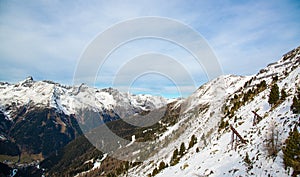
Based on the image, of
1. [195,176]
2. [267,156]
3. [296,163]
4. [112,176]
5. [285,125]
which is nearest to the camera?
[296,163]

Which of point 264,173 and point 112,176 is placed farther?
point 112,176

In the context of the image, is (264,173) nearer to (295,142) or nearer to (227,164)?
(295,142)

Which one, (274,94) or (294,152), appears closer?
(294,152)

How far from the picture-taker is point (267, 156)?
72.0 ft

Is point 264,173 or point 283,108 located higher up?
point 283,108

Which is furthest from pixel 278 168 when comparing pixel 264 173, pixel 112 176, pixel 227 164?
pixel 112 176

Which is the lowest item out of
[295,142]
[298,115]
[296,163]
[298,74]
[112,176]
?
[112,176]

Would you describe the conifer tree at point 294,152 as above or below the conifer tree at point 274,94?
below

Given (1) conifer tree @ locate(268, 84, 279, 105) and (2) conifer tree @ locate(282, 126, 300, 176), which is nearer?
(2) conifer tree @ locate(282, 126, 300, 176)

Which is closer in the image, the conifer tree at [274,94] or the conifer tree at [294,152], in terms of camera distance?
the conifer tree at [294,152]

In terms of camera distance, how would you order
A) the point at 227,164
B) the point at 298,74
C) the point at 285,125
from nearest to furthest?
the point at 285,125, the point at 227,164, the point at 298,74

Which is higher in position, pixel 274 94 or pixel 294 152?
pixel 274 94

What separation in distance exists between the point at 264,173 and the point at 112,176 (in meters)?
174

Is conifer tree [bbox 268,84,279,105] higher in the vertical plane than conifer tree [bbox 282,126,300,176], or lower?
higher
